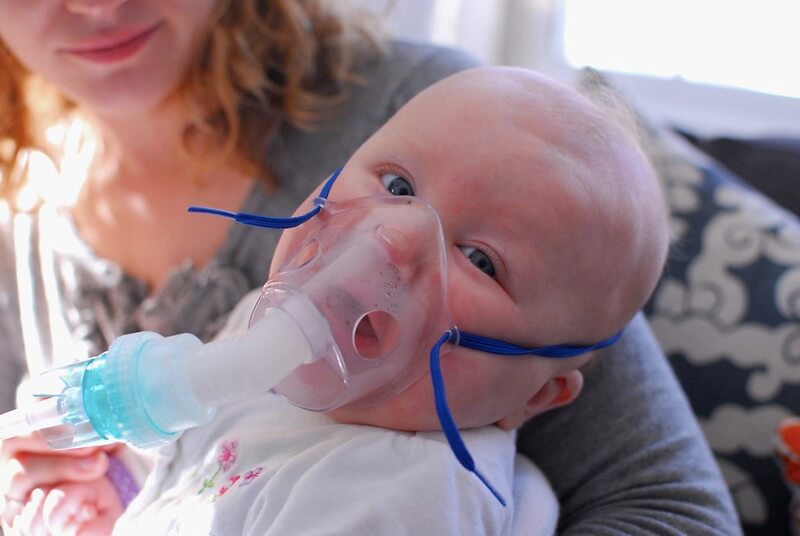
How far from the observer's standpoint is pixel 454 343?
0.97 m

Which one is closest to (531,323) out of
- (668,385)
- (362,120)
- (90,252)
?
(668,385)

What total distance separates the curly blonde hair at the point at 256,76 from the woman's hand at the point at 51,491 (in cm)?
60

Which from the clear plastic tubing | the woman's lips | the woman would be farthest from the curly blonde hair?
the clear plastic tubing

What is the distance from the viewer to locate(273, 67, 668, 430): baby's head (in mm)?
972

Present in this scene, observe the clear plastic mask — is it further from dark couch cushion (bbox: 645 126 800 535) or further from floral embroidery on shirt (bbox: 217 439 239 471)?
dark couch cushion (bbox: 645 126 800 535)

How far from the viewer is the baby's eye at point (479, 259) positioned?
3.22 feet

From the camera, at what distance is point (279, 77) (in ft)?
5.45

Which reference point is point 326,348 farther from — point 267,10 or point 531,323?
point 267,10

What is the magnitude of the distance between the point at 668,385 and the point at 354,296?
0.65m

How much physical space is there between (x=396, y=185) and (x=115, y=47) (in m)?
0.61

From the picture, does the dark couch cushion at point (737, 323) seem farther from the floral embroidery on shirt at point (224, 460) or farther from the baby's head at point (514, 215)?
the floral embroidery on shirt at point (224, 460)

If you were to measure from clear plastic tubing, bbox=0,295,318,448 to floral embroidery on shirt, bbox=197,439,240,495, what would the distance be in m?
0.28

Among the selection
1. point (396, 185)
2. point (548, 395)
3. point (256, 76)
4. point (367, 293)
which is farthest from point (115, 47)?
point (548, 395)

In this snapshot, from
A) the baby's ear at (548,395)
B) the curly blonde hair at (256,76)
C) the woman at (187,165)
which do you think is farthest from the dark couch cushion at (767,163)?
the baby's ear at (548,395)
